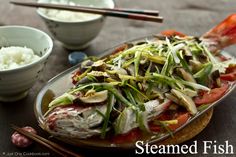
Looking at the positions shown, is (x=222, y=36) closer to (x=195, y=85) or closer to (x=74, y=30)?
(x=195, y=85)

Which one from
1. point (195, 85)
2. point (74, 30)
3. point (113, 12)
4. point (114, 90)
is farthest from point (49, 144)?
point (113, 12)

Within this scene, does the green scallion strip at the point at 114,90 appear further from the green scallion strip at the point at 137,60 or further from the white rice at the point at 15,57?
the white rice at the point at 15,57

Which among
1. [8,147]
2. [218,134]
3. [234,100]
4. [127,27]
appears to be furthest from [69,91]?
[127,27]

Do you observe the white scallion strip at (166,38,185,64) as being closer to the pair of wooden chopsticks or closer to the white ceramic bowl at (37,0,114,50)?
the pair of wooden chopsticks

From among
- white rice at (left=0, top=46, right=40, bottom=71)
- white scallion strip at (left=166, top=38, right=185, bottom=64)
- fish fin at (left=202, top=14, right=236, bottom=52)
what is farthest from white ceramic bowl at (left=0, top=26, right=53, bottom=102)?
fish fin at (left=202, top=14, right=236, bottom=52)

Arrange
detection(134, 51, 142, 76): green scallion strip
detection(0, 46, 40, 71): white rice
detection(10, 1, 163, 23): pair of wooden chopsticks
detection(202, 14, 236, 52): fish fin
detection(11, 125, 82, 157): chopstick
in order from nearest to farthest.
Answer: detection(11, 125, 82, 157): chopstick < detection(134, 51, 142, 76): green scallion strip < detection(0, 46, 40, 71): white rice < detection(202, 14, 236, 52): fish fin < detection(10, 1, 163, 23): pair of wooden chopsticks

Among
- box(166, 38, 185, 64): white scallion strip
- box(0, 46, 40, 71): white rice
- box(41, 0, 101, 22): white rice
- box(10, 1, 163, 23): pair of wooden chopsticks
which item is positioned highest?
box(166, 38, 185, 64): white scallion strip
